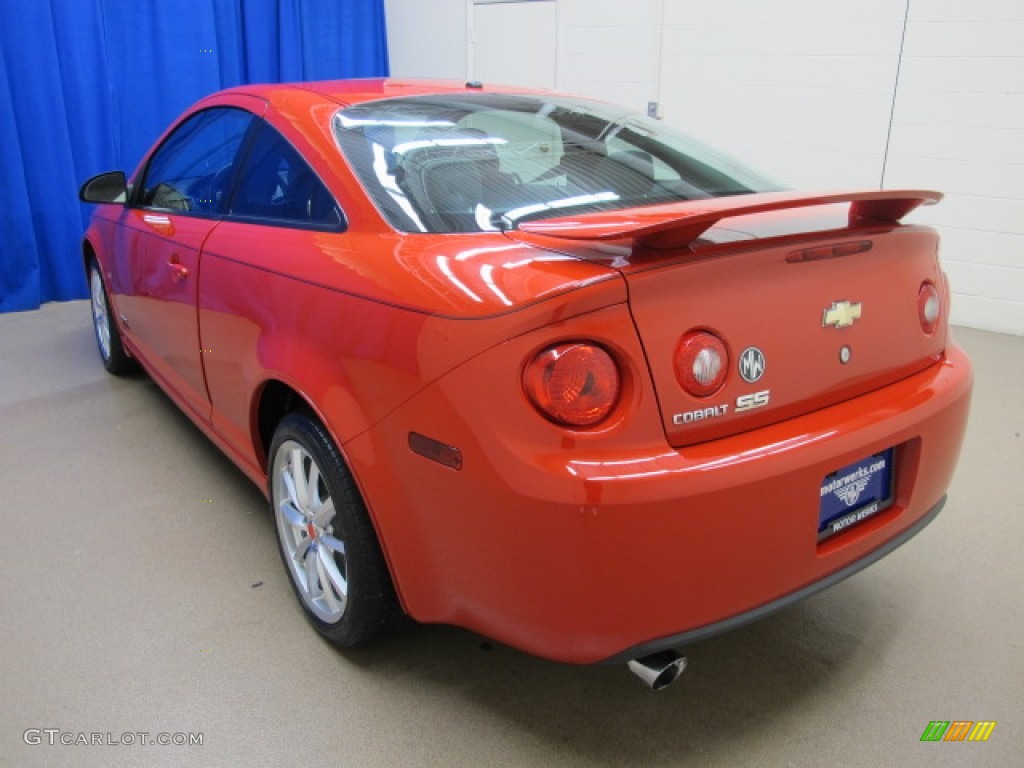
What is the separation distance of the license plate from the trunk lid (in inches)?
5.0

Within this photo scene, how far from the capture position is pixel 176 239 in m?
2.19

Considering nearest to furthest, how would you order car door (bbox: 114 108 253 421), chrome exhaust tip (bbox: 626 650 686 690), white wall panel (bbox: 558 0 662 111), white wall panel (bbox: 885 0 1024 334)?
chrome exhaust tip (bbox: 626 650 686 690), car door (bbox: 114 108 253 421), white wall panel (bbox: 885 0 1024 334), white wall panel (bbox: 558 0 662 111)

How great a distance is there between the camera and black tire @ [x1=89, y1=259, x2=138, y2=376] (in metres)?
3.27

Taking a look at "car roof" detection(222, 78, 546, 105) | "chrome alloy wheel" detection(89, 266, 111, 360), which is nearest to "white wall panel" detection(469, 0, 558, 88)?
"chrome alloy wheel" detection(89, 266, 111, 360)

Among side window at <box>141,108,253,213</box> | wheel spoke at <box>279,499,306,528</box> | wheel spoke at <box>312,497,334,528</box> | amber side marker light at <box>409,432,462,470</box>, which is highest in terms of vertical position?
side window at <box>141,108,253,213</box>

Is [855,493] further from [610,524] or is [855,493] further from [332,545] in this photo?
[332,545]

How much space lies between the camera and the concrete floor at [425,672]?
1450mm

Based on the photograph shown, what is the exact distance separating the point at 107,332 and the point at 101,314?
0.10 metres

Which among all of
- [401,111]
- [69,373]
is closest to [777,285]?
[401,111]

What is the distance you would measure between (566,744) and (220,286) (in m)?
1.29

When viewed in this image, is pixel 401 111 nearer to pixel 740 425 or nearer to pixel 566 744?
pixel 740 425

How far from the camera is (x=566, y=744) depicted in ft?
4.76

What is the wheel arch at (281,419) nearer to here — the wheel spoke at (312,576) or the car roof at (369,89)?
the wheel spoke at (312,576)

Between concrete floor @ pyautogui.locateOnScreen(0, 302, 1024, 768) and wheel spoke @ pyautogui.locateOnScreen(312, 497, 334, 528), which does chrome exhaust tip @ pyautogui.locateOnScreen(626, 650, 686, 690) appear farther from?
wheel spoke @ pyautogui.locateOnScreen(312, 497, 334, 528)
